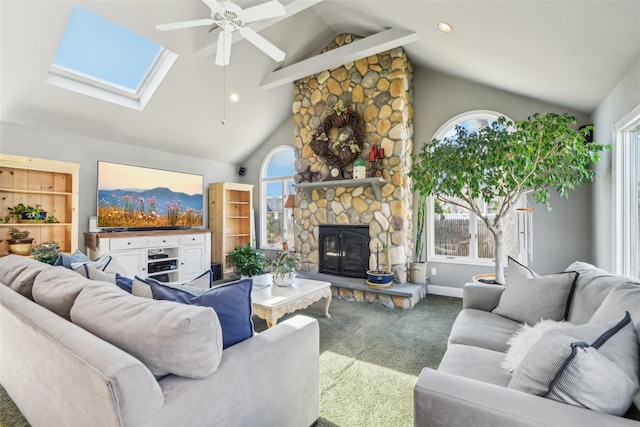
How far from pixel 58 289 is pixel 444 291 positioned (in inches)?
173

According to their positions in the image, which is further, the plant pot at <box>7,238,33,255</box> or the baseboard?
the baseboard

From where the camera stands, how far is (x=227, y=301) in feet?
4.63

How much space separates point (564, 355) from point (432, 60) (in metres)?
4.18

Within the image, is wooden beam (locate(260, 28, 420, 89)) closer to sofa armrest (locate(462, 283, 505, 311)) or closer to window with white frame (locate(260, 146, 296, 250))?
window with white frame (locate(260, 146, 296, 250))

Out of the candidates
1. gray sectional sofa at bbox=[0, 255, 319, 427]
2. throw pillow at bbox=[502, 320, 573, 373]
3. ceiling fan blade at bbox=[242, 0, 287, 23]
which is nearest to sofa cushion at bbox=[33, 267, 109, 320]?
gray sectional sofa at bbox=[0, 255, 319, 427]

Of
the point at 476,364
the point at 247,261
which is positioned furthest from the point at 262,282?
the point at 476,364

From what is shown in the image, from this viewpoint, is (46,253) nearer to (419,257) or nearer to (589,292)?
(419,257)

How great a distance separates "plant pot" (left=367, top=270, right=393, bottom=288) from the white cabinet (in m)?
3.09


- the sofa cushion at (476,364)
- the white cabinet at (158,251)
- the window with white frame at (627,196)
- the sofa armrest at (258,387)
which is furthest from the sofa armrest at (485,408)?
the white cabinet at (158,251)

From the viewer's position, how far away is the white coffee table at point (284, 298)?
2688 millimetres

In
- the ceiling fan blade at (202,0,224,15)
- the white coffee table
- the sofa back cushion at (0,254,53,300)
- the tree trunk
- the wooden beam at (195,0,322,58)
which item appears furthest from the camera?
the wooden beam at (195,0,322,58)

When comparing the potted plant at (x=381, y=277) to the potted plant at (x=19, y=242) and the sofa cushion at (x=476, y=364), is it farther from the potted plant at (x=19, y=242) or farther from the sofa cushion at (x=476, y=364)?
the potted plant at (x=19, y=242)

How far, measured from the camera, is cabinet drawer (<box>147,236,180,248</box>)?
4.88 metres

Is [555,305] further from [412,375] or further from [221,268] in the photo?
[221,268]
